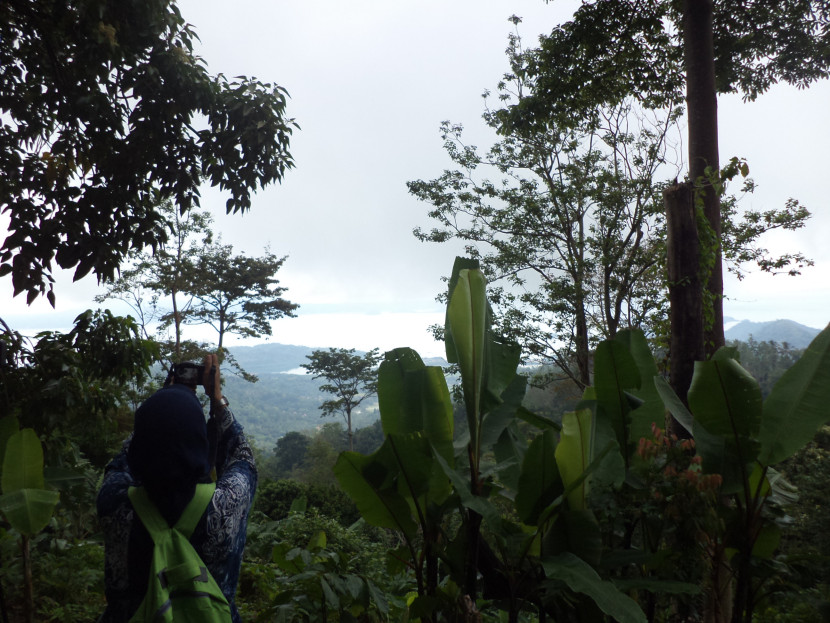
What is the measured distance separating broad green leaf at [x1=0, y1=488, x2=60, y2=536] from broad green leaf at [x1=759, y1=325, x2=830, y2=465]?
55.3 inches

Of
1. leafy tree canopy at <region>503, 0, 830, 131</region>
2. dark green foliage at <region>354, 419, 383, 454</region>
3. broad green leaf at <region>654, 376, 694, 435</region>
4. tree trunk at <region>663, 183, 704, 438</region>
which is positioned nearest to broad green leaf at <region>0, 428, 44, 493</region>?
broad green leaf at <region>654, 376, 694, 435</region>

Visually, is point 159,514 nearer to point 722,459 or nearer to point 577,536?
point 577,536

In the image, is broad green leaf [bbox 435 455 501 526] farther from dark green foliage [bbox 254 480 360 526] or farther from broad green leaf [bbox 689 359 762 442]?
dark green foliage [bbox 254 480 360 526]

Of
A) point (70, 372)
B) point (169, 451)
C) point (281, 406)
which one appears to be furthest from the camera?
point (281, 406)

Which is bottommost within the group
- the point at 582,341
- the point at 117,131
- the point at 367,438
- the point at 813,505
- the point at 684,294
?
the point at 367,438

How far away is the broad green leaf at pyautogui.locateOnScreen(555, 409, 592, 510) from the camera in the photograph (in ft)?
2.95

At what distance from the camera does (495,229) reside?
9.10 metres

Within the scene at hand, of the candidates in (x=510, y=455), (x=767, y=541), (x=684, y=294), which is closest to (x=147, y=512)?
(x=510, y=455)

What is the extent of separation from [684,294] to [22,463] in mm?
1846

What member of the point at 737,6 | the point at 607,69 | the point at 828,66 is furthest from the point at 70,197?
the point at 828,66

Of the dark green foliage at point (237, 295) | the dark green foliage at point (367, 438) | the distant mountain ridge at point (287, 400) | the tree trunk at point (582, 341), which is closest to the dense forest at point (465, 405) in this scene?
the tree trunk at point (582, 341)

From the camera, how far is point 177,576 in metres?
0.82

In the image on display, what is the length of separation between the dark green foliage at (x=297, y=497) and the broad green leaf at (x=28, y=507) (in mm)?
5323

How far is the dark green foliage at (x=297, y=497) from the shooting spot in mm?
6270
